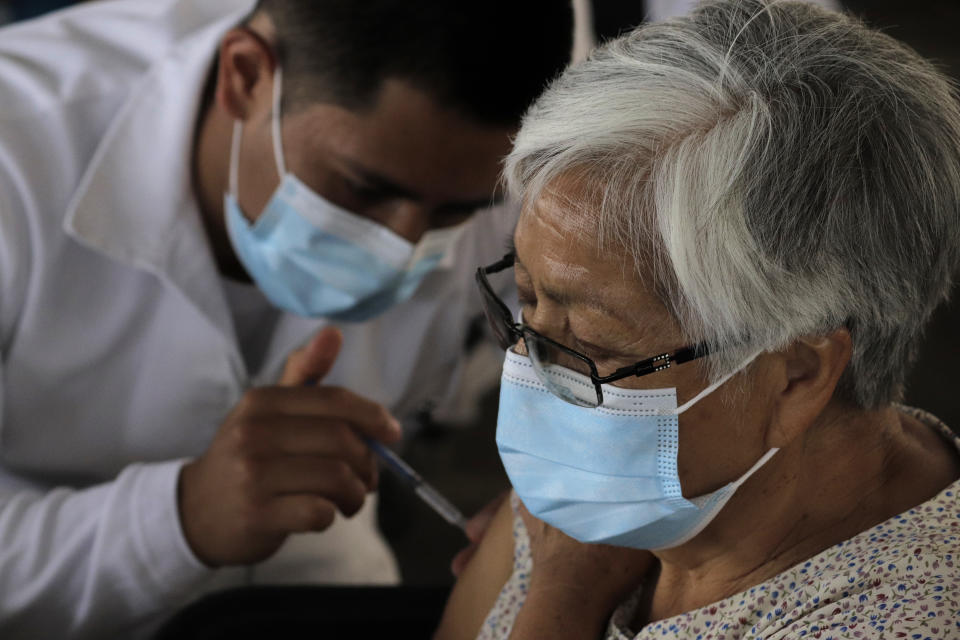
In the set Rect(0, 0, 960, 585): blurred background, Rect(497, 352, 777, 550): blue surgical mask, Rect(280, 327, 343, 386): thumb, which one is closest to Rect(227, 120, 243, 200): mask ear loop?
Rect(280, 327, 343, 386): thumb

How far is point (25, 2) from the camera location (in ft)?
12.5

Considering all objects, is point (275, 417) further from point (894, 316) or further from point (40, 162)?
point (894, 316)

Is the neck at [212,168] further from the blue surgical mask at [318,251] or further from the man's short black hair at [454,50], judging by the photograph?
the man's short black hair at [454,50]

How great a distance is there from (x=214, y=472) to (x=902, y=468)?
1064 mm

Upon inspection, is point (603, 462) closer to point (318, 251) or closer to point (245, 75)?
point (318, 251)

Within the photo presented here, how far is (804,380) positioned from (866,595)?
0.22 metres

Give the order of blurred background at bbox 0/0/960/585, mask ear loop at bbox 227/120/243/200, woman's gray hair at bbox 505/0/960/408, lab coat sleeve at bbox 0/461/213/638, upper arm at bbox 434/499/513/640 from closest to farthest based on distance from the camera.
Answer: woman's gray hair at bbox 505/0/960/408
upper arm at bbox 434/499/513/640
lab coat sleeve at bbox 0/461/213/638
mask ear loop at bbox 227/120/243/200
blurred background at bbox 0/0/960/585

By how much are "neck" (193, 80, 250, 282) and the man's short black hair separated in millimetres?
304

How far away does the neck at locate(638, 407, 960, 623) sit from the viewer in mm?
1138

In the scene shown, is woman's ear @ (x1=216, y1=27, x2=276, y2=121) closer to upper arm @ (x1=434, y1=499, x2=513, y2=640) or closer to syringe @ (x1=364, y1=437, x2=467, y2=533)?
syringe @ (x1=364, y1=437, x2=467, y2=533)

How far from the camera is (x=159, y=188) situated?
6.39 feet

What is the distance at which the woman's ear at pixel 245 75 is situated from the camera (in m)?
1.84

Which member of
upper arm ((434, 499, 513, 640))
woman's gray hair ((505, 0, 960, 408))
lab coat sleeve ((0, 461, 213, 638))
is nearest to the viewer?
woman's gray hair ((505, 0, 960, 408))

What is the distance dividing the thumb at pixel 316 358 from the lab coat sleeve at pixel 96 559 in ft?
0.84
